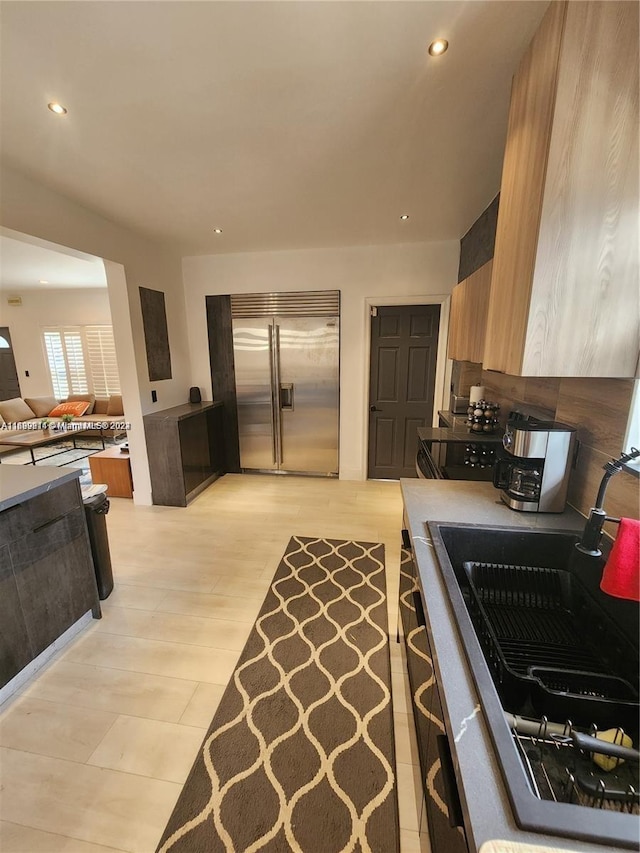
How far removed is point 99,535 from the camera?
2156mm

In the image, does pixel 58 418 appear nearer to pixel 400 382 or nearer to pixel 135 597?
pixel 135 597

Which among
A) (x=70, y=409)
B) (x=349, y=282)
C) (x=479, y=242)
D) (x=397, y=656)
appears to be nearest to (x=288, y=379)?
(x=349, y=282)

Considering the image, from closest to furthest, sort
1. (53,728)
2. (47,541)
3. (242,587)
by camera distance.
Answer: (53,728) → (47,541) → (242,587)

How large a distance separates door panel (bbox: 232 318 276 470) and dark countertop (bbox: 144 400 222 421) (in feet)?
1.29

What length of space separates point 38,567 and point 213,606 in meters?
0.97

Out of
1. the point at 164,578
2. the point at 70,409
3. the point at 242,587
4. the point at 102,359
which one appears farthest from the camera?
the point at 102,359

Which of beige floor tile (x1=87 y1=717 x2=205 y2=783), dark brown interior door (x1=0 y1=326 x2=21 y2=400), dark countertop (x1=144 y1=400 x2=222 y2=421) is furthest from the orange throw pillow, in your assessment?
beige floor tile (x1=87 y1=717 x2=205 y2=783)

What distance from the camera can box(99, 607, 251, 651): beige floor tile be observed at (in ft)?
6.18

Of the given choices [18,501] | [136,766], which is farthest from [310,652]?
[18,501]

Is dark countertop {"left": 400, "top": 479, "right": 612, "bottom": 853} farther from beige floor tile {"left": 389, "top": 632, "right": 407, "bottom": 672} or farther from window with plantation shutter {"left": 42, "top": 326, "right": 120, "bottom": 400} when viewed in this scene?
window with plantation shutter {"left": 42, "top": 326, "right": 120, "bottom": 400}

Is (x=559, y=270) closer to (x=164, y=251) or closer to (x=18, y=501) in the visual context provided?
(x=18, y=501)

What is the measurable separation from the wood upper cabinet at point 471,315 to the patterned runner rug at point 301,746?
1.81 meters

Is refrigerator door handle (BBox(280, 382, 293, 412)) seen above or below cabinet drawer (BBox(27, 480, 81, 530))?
above

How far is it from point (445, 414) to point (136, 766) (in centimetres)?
313
